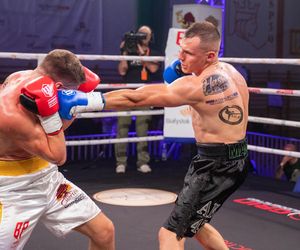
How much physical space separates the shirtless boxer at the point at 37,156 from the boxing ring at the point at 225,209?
0.80 m

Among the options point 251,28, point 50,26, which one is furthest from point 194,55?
point 251,28

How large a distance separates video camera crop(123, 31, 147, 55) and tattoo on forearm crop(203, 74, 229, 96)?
8.47ft

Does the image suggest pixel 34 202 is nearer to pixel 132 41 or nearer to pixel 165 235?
pixel 165 235

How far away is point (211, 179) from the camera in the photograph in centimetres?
215

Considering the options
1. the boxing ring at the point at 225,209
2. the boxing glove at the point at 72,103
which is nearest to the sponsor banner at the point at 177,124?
the boxing ring at the point at 225,209

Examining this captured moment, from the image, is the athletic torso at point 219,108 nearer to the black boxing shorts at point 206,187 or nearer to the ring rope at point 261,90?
the black boxing shorts at point 206,187

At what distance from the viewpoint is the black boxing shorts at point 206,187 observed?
213 centimetres

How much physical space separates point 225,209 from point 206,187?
5.16 feet

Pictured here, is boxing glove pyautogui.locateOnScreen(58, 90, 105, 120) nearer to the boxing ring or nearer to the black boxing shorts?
the black boxing shorts

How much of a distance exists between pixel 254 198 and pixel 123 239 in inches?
53.9

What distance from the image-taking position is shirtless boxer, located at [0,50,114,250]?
1.81 metres

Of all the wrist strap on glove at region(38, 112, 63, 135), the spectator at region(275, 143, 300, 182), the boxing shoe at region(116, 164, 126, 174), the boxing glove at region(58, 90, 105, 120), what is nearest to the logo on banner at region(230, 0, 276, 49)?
the spectator at region(275, 143, 300, 182)

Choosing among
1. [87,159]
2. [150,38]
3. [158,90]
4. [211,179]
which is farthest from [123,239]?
[87,159]

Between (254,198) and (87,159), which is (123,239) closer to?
(254,198)
